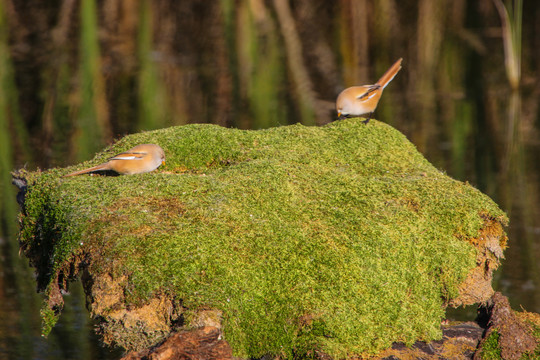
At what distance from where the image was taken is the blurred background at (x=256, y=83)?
10.3m

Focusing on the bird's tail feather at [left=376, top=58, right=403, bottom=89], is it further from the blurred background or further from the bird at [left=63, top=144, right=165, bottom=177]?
the blurred background

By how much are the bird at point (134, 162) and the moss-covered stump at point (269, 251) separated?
0.24 meters

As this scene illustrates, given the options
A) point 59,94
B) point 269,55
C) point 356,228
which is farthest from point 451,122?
point 356,228

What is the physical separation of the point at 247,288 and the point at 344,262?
0.72 m

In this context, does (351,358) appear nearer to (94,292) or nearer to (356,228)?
Result: (356,228)

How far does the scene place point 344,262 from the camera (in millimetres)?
4684

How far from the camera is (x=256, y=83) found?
19297 millimetres

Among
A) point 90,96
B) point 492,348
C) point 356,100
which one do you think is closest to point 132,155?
point 356,100

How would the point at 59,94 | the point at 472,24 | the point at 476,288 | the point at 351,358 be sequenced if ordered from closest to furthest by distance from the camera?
the point at 351,358 < the point at 476,288 < the point at 59,94 < the point at 472,24

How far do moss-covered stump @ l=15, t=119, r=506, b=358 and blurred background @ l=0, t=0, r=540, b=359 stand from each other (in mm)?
3412

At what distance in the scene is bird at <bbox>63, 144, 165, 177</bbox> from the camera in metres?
5.72

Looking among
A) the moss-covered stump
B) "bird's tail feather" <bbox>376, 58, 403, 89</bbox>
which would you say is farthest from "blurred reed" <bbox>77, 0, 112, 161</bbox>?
the moss-covered stump

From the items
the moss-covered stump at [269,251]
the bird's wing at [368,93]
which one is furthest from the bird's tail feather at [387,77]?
the moss-covered stump at [269,251]

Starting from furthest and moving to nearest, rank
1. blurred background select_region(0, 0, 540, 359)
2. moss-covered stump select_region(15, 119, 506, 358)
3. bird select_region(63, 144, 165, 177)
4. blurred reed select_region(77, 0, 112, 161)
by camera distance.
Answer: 1. blurred reed select_region(77, 0, 112, 161)
2. blurred background select_region(0, 0, 540, 359)
3. bird select_region(63, 144, 165, 177)
4. moss-covered stump select_region(15, 119, 506, 358)
